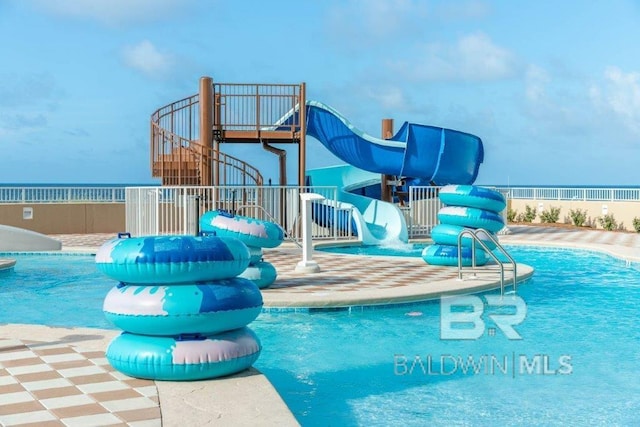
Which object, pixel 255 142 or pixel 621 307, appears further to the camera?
pixel 255 142

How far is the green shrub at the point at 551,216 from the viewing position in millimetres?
26031

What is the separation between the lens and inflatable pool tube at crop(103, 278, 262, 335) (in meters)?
5.20

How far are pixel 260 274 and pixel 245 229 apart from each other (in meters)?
0.74

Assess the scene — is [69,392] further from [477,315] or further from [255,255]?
[477,315]

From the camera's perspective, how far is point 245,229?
9523 millimetres

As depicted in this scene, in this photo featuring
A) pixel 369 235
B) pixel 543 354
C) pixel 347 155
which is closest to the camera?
pixel 543 354

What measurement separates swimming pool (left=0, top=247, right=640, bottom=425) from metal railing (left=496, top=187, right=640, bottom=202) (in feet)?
49.1

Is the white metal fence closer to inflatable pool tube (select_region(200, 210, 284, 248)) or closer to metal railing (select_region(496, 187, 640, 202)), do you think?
inflatable pool tube (select_region(200, 210, 284, 248))

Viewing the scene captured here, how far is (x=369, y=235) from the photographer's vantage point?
18.3 metres

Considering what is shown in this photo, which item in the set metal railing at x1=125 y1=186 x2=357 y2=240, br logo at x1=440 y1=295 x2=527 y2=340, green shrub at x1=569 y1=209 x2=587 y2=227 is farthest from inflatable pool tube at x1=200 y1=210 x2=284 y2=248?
green shrub at x1=569 y1=209 x2=587 y2=227

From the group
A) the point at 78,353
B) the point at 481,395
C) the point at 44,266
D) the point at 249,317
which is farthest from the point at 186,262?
the point at 44,266

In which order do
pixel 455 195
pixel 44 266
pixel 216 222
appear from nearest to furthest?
pixel 216 222 < pixel 455 195 < pixel 44 266

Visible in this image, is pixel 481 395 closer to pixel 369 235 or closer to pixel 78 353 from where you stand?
pixel 78 353

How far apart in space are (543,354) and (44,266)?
35.0ft
